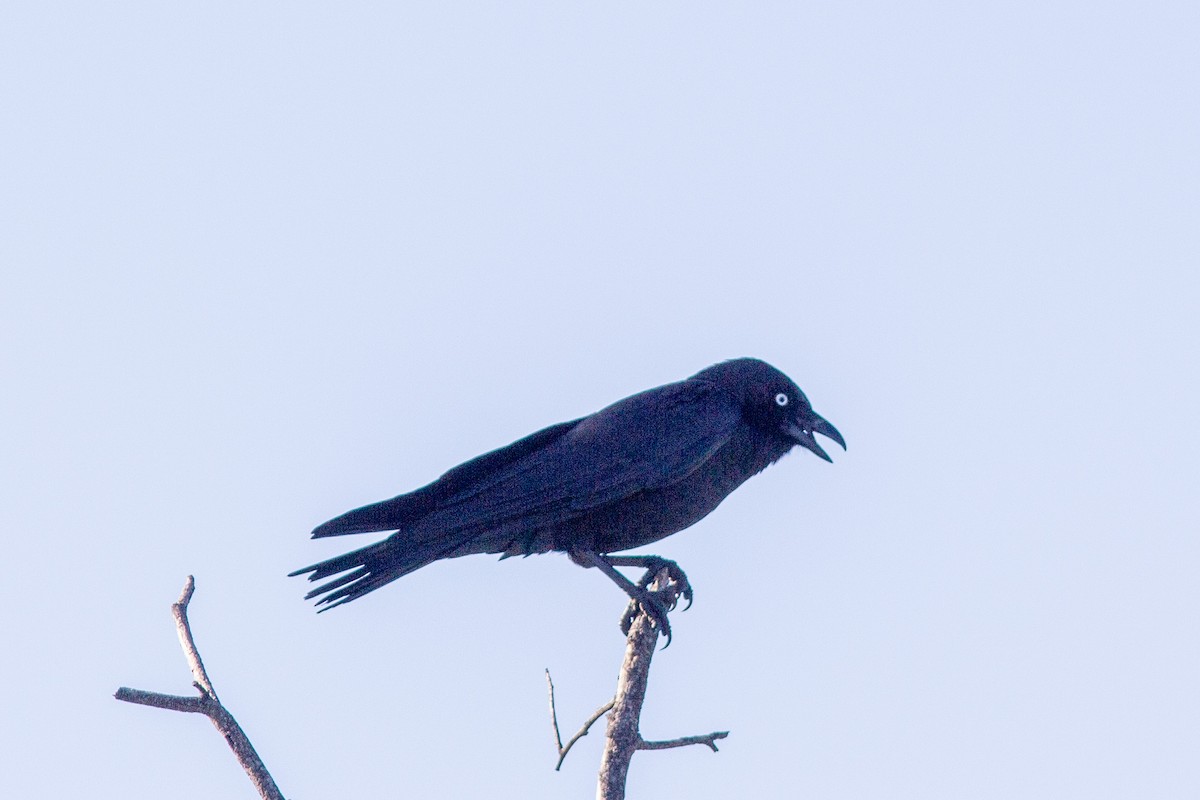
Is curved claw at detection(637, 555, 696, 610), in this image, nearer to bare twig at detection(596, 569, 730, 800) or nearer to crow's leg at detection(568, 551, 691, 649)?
crow's leg at detection(568, 551, 691, 649)

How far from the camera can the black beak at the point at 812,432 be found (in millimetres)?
9500

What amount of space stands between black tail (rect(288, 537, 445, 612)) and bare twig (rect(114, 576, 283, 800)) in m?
2.39

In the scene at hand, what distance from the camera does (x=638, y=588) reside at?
8.23 metres

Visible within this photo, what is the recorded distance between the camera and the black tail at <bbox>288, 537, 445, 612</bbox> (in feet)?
25.5

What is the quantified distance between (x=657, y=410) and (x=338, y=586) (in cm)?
232

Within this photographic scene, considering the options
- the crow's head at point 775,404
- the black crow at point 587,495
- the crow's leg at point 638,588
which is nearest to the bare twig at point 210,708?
the black crow at point 587,495

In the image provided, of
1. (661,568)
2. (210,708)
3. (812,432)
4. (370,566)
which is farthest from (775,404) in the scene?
(210,708)

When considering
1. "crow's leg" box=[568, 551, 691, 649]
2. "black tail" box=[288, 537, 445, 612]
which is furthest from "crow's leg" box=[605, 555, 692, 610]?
"black tail" box=[288, 537, 445, 612]

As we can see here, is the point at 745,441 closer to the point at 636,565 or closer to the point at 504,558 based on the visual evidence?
the point at 636,565

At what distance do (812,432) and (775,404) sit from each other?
13.3 inches

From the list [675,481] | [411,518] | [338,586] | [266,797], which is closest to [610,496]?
[675,481]

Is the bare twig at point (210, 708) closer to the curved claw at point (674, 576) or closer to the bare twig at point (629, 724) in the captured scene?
the bare twig at point (629, 724)

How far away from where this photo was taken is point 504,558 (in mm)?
8844

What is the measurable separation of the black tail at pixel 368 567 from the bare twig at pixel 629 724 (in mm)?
1776
